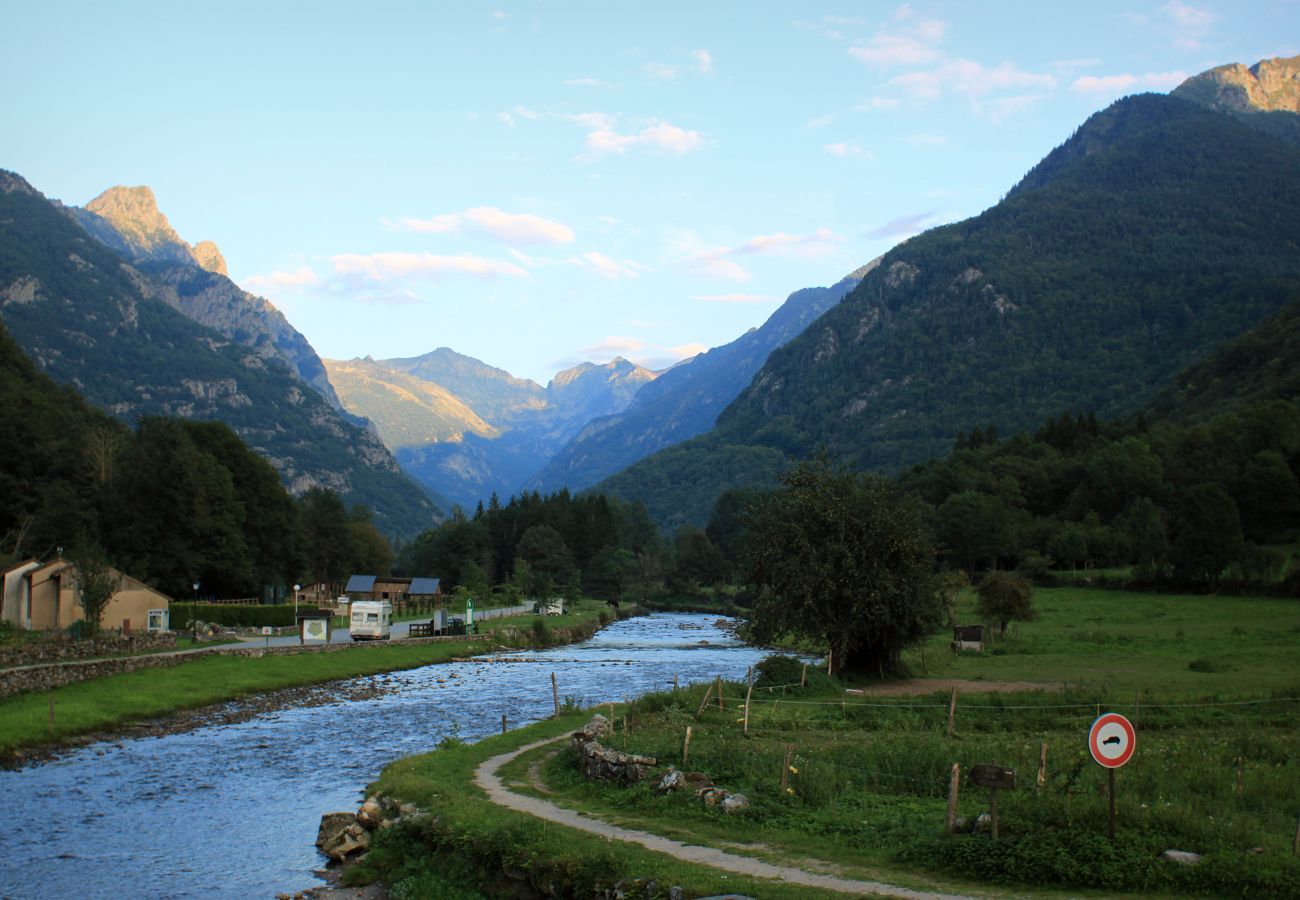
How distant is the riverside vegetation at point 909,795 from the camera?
1636 centimetres

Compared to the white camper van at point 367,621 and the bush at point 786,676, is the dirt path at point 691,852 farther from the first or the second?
the white camper van at point 367,621

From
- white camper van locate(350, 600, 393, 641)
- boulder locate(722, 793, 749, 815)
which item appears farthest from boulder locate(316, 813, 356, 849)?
white camper van locate(350, 600, 393, 641)

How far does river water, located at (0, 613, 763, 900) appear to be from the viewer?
23.5 metres

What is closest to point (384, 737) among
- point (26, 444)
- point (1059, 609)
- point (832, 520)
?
point (832, 520)

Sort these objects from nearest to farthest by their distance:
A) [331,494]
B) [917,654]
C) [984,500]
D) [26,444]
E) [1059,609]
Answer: [917,654] → [1059,609] → [26,444] → [984,500] → [331,494]

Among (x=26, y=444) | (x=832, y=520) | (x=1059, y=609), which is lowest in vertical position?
(x=1059, y=609)

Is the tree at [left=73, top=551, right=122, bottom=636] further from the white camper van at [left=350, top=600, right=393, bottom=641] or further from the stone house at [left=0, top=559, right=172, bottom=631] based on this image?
the white camper van at [left=350, top=600, right=393, bottom=641]

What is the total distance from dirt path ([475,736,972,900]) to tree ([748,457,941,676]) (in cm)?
2385

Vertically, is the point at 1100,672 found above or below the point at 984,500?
below

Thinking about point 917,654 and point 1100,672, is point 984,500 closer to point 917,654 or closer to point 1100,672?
point 917,654

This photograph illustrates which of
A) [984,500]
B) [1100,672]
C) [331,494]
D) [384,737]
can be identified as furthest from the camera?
[331,494]

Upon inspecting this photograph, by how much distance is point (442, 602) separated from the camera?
132000 millimetres

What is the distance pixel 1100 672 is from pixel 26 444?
105 m

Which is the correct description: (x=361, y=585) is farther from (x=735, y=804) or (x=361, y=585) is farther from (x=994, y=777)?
(x=994, y=777)
